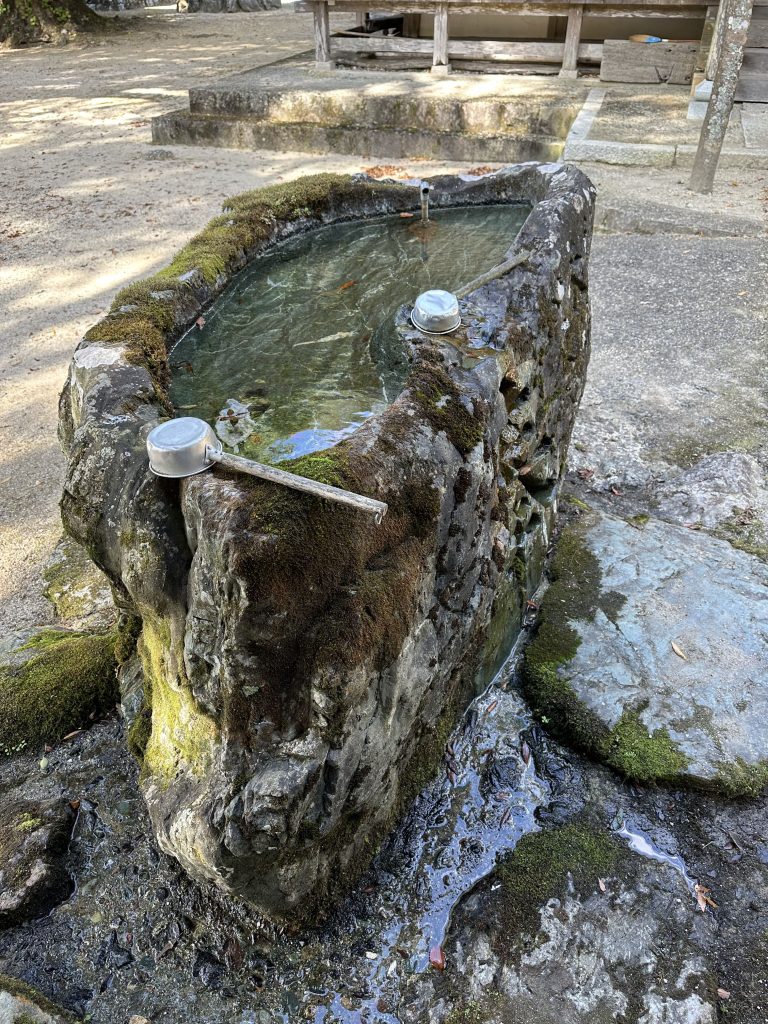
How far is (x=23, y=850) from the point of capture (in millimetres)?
2488

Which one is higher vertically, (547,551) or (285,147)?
(285,147)

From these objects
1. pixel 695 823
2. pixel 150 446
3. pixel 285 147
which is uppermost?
pixel 150 446

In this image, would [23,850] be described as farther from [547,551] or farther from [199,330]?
[547,551]

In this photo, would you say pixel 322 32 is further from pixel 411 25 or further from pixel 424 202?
pixel 424 202

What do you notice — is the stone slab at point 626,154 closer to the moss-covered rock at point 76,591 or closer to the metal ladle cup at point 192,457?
the moss-covered rock at point 76,591

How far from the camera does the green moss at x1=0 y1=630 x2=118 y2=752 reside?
9.59ft

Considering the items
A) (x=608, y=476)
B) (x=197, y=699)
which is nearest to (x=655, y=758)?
(x=197, y=699)

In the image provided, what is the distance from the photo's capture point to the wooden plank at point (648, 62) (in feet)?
34.6

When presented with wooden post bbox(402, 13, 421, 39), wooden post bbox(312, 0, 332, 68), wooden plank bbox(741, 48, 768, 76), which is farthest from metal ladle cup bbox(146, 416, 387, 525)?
wooden post bbox(402, 13, 421, 39)

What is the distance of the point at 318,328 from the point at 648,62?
33.4 ft

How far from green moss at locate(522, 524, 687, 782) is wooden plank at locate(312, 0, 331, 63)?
38.2 ft

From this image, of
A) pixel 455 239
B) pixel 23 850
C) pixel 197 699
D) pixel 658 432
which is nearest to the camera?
pixel 197 699

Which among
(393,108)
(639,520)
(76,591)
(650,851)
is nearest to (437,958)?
(650,851)

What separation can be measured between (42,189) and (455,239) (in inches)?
302
